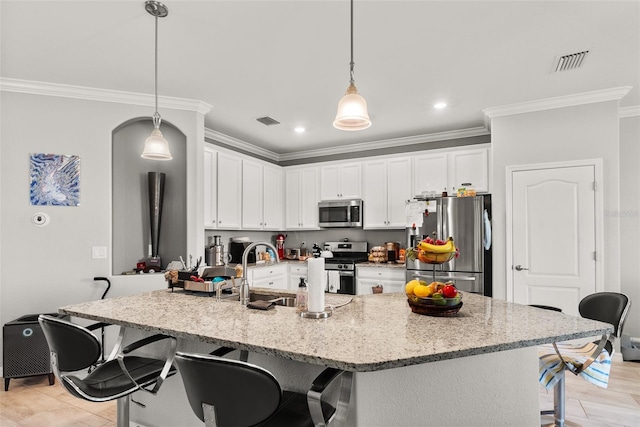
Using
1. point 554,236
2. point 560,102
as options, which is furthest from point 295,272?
point 560,102

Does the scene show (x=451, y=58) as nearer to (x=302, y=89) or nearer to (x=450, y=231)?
(x=302, y=89)

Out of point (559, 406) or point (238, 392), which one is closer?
point (238, 392)

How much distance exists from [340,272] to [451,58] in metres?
3.09

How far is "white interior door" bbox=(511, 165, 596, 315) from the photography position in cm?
366

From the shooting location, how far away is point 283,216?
5.97 metres

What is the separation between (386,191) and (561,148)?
2107 mm

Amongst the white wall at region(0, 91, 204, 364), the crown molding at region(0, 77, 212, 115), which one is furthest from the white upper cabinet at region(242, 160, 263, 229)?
the white wall at region(0, 91, 204, 364)

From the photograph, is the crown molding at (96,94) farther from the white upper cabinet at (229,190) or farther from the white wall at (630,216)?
the white wall at (630,216)

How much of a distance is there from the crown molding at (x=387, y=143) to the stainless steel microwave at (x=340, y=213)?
830mm

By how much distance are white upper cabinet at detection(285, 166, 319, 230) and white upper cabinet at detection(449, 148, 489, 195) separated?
2.00 metres

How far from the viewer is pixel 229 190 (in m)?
4.80

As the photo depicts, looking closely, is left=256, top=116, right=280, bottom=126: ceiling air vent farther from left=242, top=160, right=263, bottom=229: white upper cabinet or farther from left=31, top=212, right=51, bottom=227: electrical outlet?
left=31, top=212, right=51, bottom=227: electrical outlet

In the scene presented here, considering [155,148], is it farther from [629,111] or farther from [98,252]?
[629,111]

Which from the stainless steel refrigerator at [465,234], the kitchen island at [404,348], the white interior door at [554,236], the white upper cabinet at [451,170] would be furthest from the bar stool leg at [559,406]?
the white upper cabinet at [451,170]
